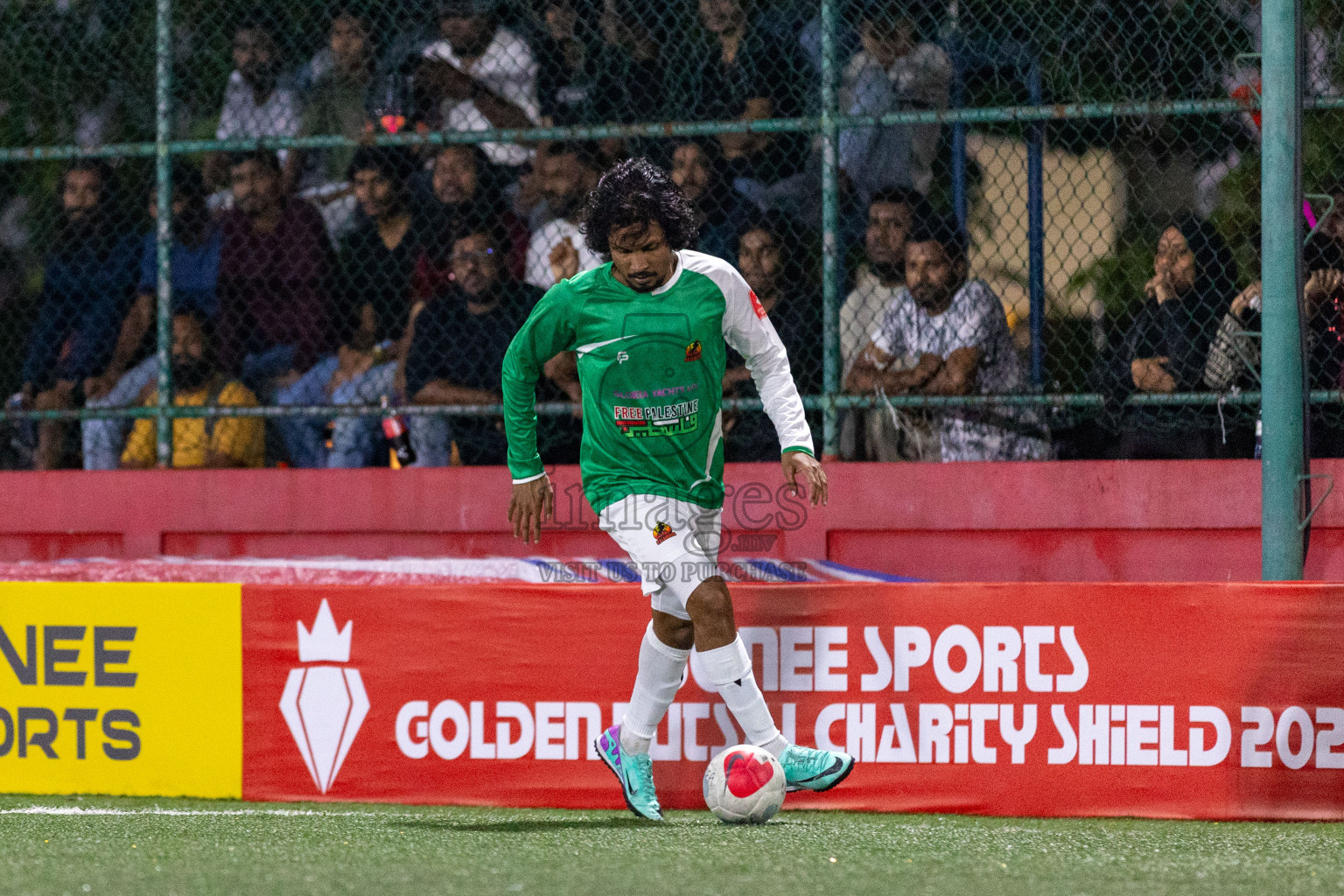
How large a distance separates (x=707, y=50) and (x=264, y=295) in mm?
2243

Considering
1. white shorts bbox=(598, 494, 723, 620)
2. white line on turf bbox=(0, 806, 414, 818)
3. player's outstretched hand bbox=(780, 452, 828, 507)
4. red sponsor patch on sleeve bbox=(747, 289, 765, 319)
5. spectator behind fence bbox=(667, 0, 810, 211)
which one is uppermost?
spectator behind fence bbox=(667, 0, 810, 211)

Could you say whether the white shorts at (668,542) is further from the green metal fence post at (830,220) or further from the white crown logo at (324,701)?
the green metal fence post at (830,220)

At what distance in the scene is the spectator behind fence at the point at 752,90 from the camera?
273 inches

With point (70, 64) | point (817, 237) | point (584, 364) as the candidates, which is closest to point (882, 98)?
point (817, 237)

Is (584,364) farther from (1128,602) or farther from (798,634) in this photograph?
(1128,602)

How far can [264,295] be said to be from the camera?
7.53 metres

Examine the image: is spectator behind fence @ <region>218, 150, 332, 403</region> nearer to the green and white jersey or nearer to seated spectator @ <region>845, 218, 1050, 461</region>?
seated spectator @ <region>845, 218, 1050, 461</region>

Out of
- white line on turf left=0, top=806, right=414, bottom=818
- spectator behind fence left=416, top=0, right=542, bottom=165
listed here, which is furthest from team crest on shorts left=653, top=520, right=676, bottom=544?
spectator behind fence left=416, top=0, right=542, bottom=165

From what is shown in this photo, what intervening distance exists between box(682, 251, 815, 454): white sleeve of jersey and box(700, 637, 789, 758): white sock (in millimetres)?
628

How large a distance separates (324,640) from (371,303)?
2121 mm

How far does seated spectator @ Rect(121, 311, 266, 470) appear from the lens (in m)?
7.60

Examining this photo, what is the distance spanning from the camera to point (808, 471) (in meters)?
4.82

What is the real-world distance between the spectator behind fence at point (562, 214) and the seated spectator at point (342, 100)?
2.83 ft

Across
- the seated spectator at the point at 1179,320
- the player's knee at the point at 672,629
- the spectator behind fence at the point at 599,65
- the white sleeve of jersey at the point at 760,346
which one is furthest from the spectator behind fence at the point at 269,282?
the seated spectator at the point at 1179,320
